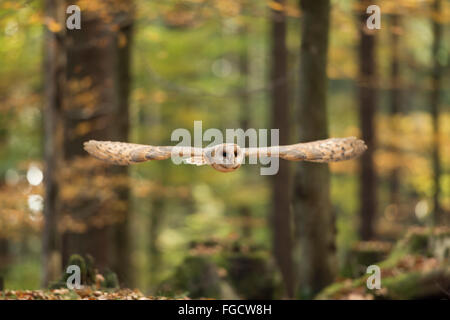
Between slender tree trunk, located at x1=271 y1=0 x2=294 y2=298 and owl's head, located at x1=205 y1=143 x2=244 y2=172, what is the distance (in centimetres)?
907

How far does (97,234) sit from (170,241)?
9619mm

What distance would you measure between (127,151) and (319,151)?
2.12 meters

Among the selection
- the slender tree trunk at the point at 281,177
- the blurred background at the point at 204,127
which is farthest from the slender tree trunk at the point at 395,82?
the slender tree trunk at the point at 281,177

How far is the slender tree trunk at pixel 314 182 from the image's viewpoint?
26.9 feet

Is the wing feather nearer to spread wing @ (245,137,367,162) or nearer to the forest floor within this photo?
spread wing @ (245,137,367,162)

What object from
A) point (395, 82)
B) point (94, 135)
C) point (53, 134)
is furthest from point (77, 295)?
point (395, 82)

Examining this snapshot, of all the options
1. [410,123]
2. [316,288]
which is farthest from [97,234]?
[410,123]

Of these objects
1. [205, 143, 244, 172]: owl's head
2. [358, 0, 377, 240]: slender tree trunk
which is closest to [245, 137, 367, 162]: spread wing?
[205, 143, 244, 172]: owl's head

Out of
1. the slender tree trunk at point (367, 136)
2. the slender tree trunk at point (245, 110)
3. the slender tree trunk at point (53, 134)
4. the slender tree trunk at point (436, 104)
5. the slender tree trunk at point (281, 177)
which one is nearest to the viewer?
the slender tree trunk at point (53, 134)

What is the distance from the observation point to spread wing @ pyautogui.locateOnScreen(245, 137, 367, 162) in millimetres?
6086

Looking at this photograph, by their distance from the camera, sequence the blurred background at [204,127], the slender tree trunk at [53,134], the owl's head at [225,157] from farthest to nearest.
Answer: the slender tree trunk at [53,134]
the blurred background at [204,127]
the owl's head at [225,157]

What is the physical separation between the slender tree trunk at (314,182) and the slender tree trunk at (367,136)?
716 centimetres

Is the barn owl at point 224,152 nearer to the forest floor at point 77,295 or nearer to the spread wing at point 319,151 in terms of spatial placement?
the spread wing at point 319,151

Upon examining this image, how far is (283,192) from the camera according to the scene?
15375mm
